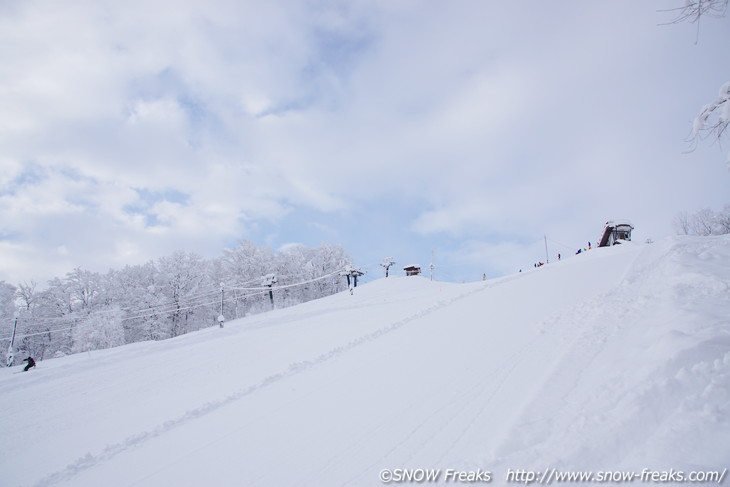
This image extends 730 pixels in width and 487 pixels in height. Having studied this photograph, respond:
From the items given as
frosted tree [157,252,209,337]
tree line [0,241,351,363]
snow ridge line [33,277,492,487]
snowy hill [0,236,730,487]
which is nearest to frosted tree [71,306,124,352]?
tree line [0,241,351,363]

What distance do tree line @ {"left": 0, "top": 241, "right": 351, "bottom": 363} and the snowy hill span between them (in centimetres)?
2053

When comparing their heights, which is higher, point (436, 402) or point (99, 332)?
point (436, 402)

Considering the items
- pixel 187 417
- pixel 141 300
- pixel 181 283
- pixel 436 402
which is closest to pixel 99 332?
pixel 141 300

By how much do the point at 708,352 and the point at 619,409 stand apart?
1.33 metres

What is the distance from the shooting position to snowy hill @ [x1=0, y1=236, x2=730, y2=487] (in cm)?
323

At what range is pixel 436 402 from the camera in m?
5.19

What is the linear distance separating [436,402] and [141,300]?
141 feet

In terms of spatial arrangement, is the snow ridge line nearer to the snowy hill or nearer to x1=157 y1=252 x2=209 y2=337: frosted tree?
the snowy hill

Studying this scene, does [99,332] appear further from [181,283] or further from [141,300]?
[181,283]

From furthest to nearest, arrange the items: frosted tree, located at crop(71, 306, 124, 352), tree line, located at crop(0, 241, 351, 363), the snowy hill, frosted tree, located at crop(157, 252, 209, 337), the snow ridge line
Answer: frosted tree, located at crop(157, 252, 209, 337) < tree line, located at crop(0, 241, 351, 363) < frosted tree, located at crop(71, 306, 124, 352) < the snow ridge line < the snowy hill

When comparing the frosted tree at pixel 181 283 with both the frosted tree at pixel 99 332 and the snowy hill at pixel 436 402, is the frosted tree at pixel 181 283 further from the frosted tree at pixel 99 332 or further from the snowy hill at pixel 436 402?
the snowy hill at pixel 436 402

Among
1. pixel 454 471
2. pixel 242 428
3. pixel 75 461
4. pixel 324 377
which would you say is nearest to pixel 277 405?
pixel 242 428

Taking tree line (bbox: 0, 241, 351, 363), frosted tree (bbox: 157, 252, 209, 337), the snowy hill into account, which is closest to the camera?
the snowy hill

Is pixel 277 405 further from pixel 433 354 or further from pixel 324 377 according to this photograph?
pixel 433 354
